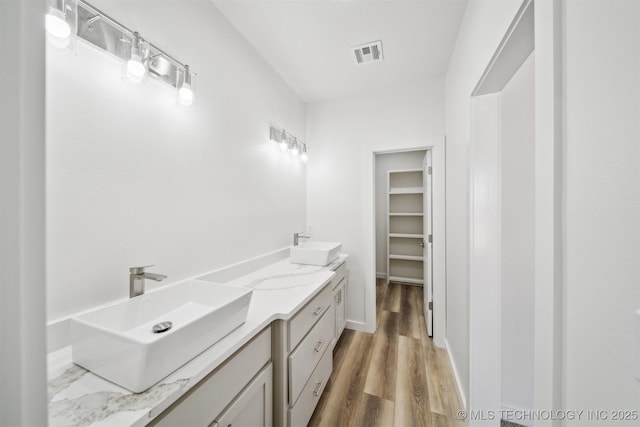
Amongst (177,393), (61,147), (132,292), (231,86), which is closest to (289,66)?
(231,86)

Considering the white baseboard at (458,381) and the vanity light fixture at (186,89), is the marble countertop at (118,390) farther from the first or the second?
the white baseboard at (458,381)

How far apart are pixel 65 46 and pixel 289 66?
5.32ft

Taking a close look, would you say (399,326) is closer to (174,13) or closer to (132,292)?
(132,292)

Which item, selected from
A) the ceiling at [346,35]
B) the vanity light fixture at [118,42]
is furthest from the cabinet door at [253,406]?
the ceiling at [346,35]

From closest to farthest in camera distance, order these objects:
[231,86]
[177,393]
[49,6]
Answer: [177,393]
[49,6]
[231,86]

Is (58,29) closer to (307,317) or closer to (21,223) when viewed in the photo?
(21,223)

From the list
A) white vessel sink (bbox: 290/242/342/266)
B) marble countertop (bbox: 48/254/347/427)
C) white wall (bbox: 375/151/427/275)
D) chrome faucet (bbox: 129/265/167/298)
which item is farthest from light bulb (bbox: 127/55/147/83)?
white wall (bbox: 375/151/427/275)

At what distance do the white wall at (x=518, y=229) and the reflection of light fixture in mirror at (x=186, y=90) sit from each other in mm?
1763

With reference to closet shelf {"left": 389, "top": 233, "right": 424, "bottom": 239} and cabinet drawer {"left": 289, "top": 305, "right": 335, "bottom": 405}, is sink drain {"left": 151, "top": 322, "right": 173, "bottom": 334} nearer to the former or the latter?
cabinet drawer {"left": 289, "top": 305, "right": 335, "bottom": 405}

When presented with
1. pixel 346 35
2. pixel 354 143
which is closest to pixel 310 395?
pixel 354 143

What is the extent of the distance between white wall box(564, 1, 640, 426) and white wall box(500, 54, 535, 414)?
980mm

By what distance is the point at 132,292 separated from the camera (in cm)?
100

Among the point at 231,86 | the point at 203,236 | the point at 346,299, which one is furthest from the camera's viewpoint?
the point at 346,299

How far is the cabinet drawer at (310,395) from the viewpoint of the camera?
1.21 meters
